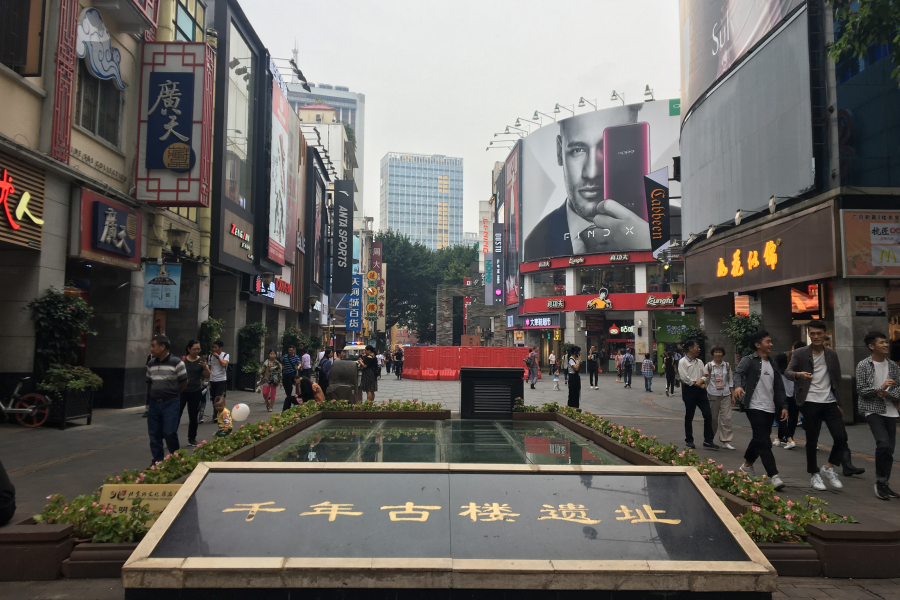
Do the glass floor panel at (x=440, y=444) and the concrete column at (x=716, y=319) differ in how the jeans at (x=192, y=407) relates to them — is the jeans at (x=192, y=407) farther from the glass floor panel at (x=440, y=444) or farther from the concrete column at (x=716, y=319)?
the concrete column at (x=716, y=319)

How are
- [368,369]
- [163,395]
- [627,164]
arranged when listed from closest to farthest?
[163,395], [368,369], [627,164]

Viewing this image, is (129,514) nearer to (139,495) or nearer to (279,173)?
(139,495)

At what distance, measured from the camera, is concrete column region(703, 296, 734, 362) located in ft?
67.3

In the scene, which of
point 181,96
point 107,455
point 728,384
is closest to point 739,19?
point 728,384

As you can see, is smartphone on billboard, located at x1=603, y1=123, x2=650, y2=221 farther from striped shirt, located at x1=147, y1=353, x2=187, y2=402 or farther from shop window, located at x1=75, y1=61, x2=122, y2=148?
striped shirt, located at x1=147, y1=353, x2=187, y2=402

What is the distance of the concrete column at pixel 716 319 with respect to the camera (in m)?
20.5

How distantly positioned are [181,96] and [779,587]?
50.9ft

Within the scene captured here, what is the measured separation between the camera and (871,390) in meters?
6.51

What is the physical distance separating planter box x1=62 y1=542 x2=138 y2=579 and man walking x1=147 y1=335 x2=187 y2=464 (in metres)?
3.12

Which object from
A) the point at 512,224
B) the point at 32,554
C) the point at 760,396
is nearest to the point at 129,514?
the point at 32,554

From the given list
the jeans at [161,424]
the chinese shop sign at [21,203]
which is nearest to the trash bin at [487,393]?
the jeans at [161,424]

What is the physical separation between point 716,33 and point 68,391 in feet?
66.3

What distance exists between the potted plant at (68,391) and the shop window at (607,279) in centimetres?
3732

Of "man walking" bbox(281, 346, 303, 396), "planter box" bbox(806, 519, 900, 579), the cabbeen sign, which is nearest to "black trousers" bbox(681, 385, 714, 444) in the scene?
"planter box" bbox(806, 519, 900, 579)
